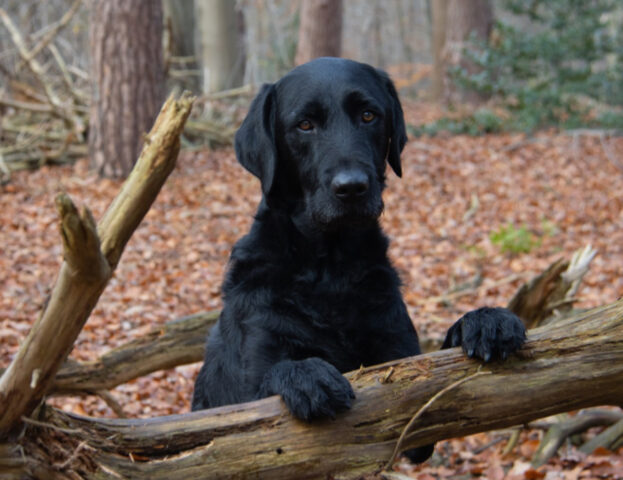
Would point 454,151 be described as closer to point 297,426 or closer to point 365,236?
point 365,236

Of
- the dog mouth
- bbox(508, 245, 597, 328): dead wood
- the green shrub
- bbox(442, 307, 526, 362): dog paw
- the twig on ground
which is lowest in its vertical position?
the green shrub

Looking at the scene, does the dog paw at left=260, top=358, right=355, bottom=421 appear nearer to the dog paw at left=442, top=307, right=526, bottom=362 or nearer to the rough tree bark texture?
the dog paw at left=442, top=307, right=526, bottom=362

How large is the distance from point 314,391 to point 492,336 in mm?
733

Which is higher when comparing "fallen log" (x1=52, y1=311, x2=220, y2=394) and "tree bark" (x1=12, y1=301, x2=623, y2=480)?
"tree bark" (x1=12, y1=301, x2=623, y2=480)

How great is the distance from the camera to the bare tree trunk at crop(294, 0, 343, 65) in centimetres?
1341

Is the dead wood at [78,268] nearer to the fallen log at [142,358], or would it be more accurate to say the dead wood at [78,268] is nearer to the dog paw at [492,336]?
the dog paw at [492,336]

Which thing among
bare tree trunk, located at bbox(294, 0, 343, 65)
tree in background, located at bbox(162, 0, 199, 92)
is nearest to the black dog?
bare tree trunk, located at bbox(294, 0, 343, 65)

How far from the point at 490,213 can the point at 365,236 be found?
727cm

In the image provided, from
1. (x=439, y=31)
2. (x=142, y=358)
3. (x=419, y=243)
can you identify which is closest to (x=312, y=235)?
(x=142, y=358)

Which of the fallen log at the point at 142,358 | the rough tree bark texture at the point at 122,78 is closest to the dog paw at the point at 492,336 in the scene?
the fallen log at the point at 142,358

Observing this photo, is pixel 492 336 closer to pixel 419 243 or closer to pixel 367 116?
pixel 367 116

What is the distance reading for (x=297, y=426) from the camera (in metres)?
2.44

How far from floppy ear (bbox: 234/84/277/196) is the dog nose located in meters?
0.46

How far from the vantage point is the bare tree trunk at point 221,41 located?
53.0 ft
